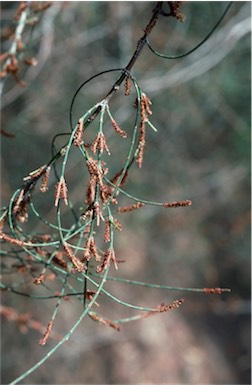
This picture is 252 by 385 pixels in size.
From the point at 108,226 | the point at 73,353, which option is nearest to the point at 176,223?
the point at 73,353

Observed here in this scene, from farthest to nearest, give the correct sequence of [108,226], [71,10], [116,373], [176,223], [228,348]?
[176,223] → [228,348] → [116,373] → [71,10] → [108,226]

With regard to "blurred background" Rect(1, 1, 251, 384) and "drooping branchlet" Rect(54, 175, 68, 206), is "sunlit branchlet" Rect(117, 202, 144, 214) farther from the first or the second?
"blurred background" Rect(1, 1, 251, 384)

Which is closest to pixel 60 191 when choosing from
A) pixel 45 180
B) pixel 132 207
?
pixel 45 180

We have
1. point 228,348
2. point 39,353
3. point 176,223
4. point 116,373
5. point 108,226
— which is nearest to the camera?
point 108,226

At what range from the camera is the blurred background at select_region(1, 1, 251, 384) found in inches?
163

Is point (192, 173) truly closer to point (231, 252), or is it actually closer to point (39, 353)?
point (231, 252)

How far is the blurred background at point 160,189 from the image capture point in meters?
4.14

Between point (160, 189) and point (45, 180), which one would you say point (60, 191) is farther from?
point (160, 189)

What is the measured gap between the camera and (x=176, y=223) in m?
5.59

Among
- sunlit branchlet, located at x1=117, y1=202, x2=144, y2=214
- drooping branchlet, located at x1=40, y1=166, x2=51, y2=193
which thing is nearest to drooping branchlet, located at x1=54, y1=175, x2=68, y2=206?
drooping branchlet, located at x1=40, y1=166, x2=51, y2=193

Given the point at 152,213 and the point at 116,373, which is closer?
the point at 116,373

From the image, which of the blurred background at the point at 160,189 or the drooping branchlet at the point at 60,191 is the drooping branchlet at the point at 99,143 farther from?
the blurred background at the point at 160,189

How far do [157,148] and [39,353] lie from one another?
2123mm

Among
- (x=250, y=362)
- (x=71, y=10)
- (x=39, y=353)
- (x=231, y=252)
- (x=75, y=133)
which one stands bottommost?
(x=75, y=133)
